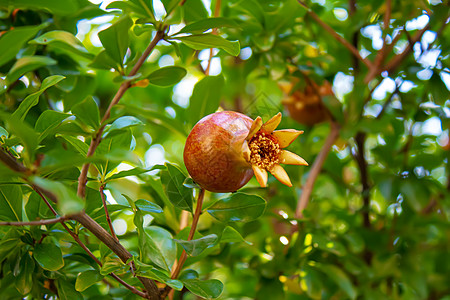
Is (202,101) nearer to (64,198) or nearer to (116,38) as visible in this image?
(116,38)

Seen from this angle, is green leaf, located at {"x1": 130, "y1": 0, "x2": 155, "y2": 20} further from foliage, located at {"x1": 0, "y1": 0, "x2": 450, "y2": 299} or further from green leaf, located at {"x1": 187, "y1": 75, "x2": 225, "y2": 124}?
green leaf, located at {"x1": 187, "y1": 75, "x2": 225, "y2": 124}

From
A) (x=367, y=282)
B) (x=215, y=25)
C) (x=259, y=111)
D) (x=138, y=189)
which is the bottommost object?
(x=367, y=282)

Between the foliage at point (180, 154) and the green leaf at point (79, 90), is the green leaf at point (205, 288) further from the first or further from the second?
the green leaf at point (79, 90)

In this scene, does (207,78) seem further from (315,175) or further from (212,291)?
(315,175)

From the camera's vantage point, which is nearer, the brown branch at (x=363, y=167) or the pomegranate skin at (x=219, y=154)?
the pomegranate skin at (x=219, y=154)

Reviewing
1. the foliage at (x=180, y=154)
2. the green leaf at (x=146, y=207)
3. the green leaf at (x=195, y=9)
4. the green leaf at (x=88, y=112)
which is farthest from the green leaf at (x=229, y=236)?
the green leaf at (x=195, y=9)

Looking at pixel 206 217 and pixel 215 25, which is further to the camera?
pixel 206 217

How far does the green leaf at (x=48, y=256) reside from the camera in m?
0.49

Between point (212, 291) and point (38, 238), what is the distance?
0.72 feet

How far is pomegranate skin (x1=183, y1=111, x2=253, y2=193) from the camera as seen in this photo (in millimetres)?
473

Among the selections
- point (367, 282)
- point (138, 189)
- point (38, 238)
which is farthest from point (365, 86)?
point (38, 238)

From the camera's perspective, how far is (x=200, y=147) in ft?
1.58

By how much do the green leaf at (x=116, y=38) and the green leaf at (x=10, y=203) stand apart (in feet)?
0.63

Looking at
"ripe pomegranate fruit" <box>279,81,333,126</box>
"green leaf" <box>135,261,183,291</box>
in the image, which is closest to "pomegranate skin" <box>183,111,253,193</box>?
"green leaf" <box>135,261,183,291</box>
